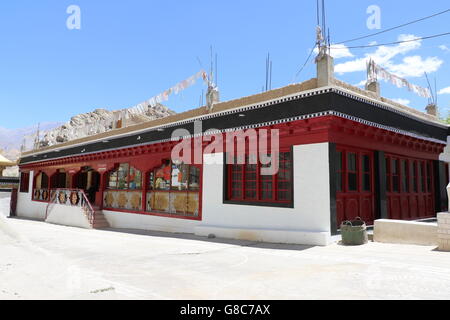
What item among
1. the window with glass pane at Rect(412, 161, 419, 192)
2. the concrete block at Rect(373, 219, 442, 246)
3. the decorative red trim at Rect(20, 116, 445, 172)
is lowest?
the concrete block at Rect(373, 219, 442, 246)

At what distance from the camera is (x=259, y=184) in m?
10.8

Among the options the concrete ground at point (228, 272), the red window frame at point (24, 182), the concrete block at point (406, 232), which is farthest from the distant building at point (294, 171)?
the red window frame at point (24, 182)

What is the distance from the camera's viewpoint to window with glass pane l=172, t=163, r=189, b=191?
13.7 meters

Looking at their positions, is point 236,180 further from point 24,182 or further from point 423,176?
point 24,182

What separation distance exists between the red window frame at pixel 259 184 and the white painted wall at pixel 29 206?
18703 mm

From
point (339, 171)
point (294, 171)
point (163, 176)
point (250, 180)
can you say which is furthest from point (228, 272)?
point (163, 176)

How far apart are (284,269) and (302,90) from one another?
5.32 metres

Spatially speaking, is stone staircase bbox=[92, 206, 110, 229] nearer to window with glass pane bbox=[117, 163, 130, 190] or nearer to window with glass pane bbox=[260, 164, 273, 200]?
window with glass pane bbox=[117, 163, 130, 190]

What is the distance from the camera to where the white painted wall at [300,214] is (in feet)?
29.9

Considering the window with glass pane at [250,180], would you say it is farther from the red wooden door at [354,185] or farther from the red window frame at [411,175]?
the red window frame at [411,175]

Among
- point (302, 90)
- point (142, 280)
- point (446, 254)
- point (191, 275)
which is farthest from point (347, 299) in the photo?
point (302, 90)

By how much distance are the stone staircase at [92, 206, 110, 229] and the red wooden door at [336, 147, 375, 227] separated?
1212 centimetres

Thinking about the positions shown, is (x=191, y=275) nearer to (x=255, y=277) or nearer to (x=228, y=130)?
(x=255, y=277)

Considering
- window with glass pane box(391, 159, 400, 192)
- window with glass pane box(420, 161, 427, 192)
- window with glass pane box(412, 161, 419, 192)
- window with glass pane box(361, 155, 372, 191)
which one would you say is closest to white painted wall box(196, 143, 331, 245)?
window with glass pane box(361, 155, 372, 191)
